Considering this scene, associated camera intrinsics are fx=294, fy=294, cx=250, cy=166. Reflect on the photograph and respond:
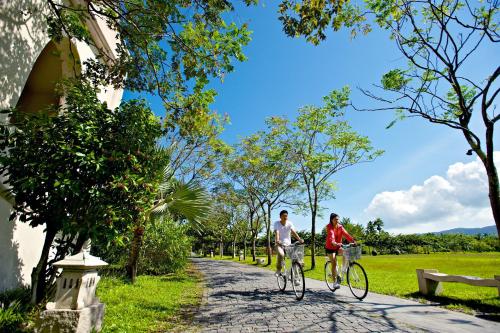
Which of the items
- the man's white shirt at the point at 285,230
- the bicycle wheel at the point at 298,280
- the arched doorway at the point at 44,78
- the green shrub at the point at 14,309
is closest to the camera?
the green shrub at the point at 14,309

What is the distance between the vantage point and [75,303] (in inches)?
169

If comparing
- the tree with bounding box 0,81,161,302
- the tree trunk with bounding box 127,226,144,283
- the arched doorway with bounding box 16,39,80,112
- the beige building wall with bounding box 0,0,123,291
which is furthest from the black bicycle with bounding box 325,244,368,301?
the arched doorway with bounding box 16,39,80,112

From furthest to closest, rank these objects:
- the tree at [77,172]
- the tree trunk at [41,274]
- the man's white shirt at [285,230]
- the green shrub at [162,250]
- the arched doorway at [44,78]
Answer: the green shrub at [162,250] → the arched doorway at [44,78] → the man's white shirt at [285,230] → the tree trunk at [41,274] → the tree at [77,172]

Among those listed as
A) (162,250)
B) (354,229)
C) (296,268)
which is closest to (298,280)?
(296,268)

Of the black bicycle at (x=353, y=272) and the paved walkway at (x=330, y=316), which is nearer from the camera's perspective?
the paved walkway at (x=330, y=316)

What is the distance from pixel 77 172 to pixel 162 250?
10.0 m

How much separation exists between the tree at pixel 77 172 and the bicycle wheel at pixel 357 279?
17.9ft

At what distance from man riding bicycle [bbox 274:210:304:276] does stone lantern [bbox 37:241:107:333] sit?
15.6ft

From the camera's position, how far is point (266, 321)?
5441 mm

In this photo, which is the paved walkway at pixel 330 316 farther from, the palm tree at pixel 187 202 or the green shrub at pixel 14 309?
the green shrub at pixel 14 309

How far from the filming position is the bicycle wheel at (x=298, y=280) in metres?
7.22

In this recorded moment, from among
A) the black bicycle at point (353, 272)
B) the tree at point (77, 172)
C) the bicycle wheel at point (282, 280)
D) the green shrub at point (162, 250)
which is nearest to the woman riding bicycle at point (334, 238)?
the black bicycle at point (353, 272)

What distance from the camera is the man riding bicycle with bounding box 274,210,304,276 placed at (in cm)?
827

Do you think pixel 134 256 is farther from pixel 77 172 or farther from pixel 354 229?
pixel 354 229
